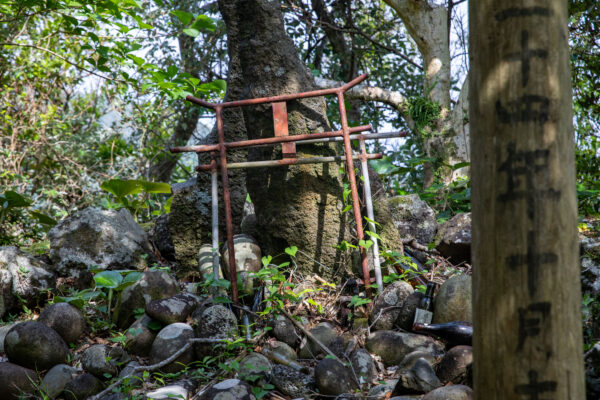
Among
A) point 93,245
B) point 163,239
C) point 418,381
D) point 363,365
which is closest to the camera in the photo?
point 418,381

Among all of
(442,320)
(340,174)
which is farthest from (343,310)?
(340,174)

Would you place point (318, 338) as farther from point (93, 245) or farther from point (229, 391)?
point (93, 245)

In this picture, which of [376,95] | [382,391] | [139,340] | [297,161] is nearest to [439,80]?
[376,95]

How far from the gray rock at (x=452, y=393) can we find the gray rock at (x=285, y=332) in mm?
1191

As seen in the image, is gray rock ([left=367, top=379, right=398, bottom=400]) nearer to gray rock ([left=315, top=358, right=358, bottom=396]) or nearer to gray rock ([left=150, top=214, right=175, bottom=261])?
gray rock ([left=315, top=358, right=358, bottom=396])

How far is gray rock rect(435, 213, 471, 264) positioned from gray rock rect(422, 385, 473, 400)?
2.18 m

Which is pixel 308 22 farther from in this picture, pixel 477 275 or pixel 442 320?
pixel 477 275

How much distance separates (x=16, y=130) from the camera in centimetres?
735

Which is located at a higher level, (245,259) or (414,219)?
(414,219)

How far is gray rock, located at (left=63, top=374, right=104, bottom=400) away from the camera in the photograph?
125 inches

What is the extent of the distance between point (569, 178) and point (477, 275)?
16.4 inches

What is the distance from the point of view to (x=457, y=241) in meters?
4.54

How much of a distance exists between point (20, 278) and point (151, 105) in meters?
4.91

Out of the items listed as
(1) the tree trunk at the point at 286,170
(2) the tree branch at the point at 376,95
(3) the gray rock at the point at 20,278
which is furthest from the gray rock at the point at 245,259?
(2) the tree branch at the point at 376,95
